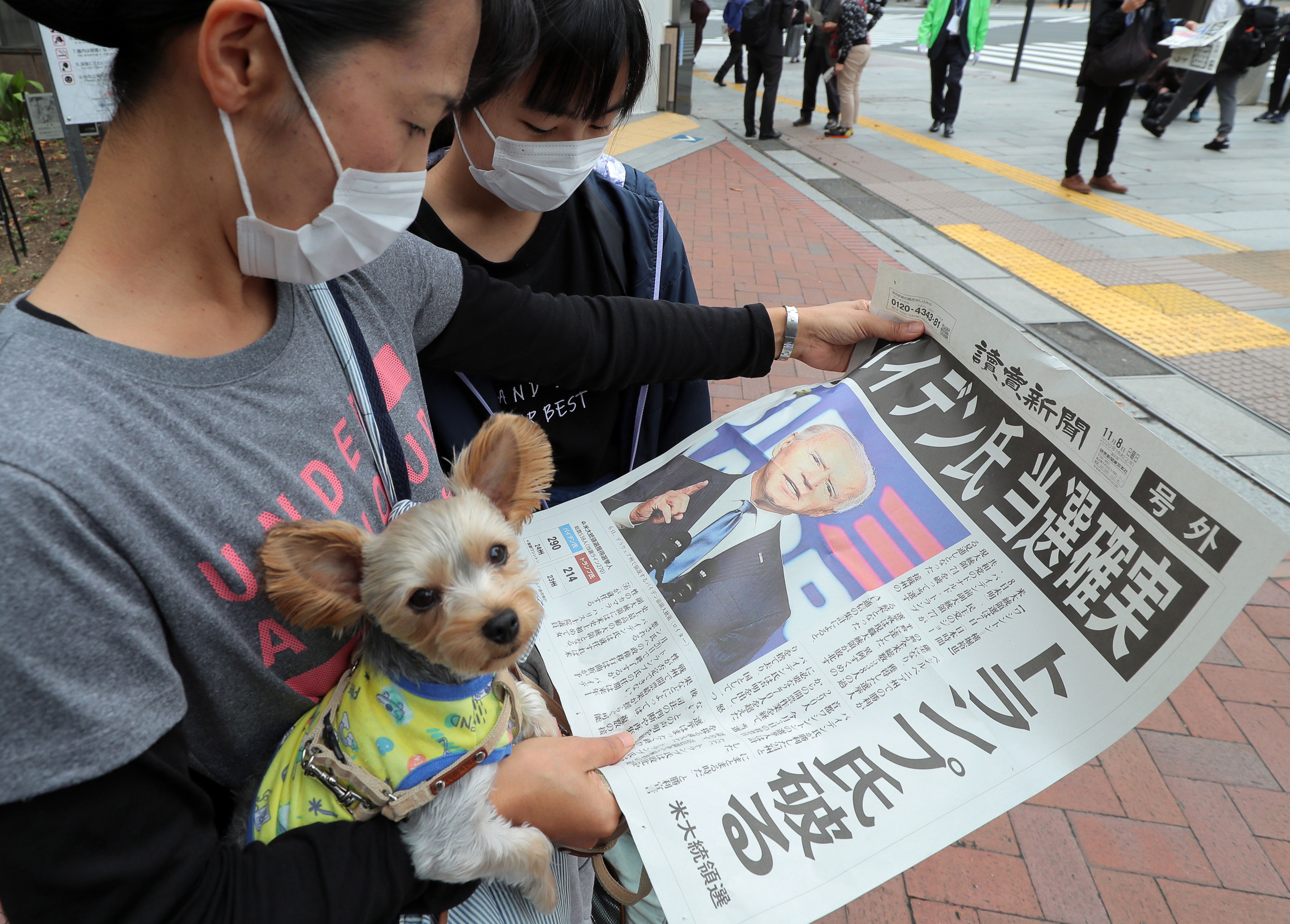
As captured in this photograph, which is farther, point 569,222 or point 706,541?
point 569,222

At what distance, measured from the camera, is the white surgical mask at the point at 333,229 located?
106 cm

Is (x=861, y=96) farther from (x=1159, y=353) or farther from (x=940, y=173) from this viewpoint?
(x=1159, y=353)

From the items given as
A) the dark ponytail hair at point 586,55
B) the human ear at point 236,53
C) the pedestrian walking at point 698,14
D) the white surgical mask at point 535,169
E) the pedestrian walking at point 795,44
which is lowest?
the pedestrian walking at point 795,44

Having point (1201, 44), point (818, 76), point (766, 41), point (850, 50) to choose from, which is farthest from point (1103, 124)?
point (818, 76)

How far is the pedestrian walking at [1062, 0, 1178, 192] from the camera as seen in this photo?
741cm

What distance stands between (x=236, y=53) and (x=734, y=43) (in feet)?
62.2

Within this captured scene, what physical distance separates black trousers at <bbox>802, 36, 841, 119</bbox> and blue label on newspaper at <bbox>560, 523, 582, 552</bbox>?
1244 cm

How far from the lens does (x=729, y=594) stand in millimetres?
1469

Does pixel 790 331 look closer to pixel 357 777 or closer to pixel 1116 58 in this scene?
pixel 357 777

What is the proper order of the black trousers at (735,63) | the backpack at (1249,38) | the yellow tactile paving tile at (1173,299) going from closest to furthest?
the yellow tactile paving tile at (1173,299) → the backpack at (1249,38) → the black trousers at (735,63)

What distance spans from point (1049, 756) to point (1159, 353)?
17.0 feet

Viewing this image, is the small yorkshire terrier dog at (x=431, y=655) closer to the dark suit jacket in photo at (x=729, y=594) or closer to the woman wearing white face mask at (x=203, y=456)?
the woman wearing white face mask at (x=203, y=456)

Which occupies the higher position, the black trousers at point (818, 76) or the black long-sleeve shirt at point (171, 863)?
the black long-sleeve shirt at point (171, 863)

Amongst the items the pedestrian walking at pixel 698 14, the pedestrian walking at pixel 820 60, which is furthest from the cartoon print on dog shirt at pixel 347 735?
the pedestrian walking at pixel 698 14
